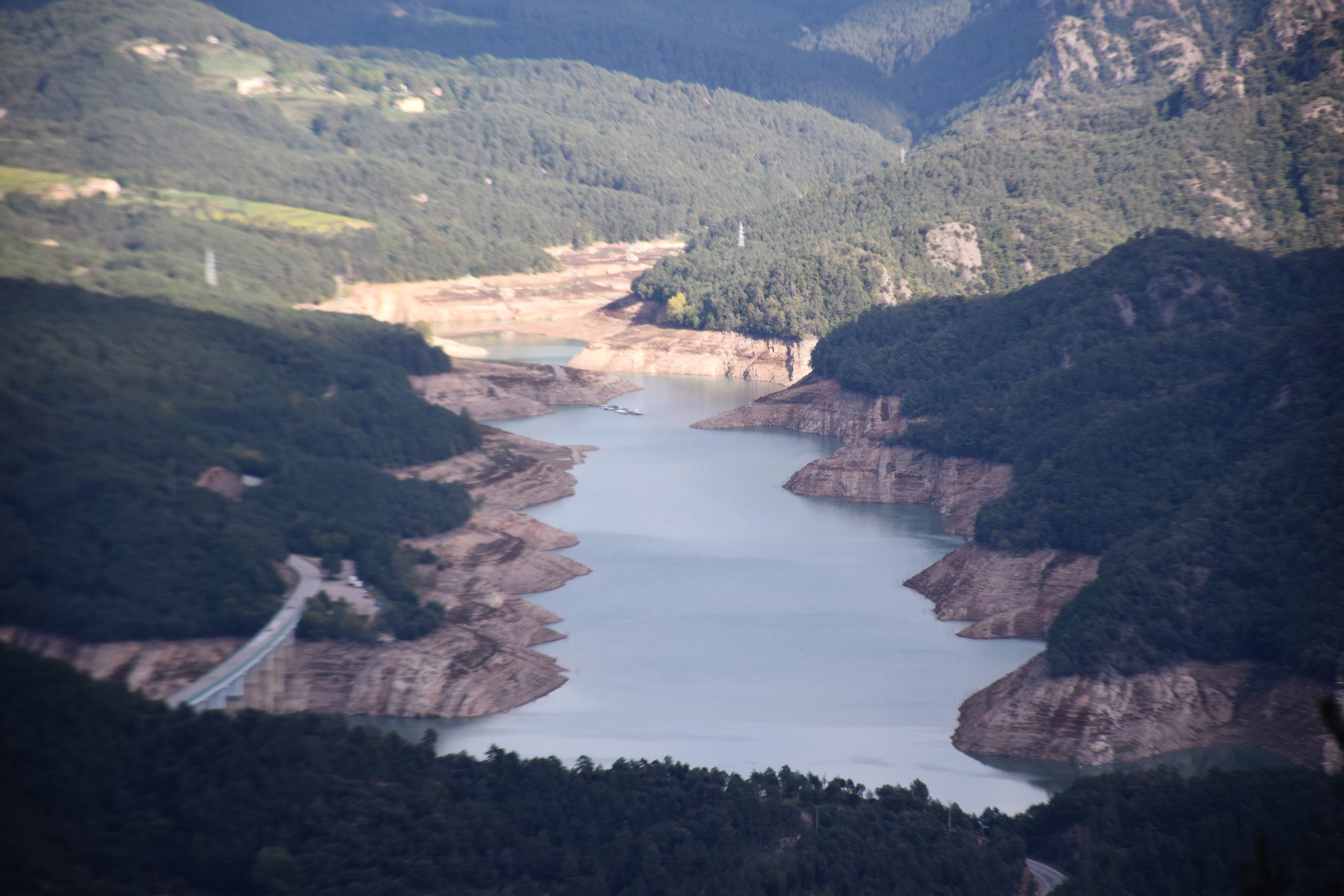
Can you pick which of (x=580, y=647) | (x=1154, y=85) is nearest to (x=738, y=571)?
(x=580, y=647)

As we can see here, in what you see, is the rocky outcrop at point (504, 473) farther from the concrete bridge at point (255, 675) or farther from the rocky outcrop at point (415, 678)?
the concrete bridge at point (255, 675)

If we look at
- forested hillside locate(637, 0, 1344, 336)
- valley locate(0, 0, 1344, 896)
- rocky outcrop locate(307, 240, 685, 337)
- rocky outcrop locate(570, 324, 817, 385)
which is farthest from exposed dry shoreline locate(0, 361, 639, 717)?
rocky outcrop locate(307, 240, 685, 337)

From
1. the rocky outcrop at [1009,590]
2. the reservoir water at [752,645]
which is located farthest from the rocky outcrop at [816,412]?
the rocky outcrop at [1009,590]

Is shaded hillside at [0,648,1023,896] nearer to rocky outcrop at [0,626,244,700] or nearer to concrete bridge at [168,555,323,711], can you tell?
concrete bridge at [168,555,323,711]

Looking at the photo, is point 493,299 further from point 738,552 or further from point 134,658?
point 134,658

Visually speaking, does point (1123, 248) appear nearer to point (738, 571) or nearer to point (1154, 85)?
point (738, 571)

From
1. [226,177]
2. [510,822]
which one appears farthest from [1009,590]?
[226,177]
